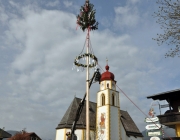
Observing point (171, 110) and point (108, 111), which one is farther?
point (108, 111)

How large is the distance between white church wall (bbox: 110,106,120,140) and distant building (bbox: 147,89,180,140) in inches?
592

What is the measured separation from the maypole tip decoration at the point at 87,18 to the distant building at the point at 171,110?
1472 centimetres

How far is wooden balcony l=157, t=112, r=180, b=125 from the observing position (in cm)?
2320

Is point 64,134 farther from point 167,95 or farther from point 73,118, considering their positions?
point 167,95

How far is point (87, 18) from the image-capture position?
16250 millimetres

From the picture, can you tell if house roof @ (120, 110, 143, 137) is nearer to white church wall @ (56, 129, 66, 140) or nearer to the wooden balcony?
white church wall @ (56, 129, 66, 140)

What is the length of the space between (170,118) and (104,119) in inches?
728

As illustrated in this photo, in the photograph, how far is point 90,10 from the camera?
53.6 ft

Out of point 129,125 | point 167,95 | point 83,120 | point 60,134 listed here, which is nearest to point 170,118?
point 167,95

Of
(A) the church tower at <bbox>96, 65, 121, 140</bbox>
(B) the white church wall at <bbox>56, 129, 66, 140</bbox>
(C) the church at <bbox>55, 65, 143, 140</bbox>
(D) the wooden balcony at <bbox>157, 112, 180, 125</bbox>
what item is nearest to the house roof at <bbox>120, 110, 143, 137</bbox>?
(C) the church at <bbox>55, 65, 143, 140</bbox>

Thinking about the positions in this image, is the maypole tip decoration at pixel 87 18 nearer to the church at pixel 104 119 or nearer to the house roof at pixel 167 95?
the house roof at pixel 167 95

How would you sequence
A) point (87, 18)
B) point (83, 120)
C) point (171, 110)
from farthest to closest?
point (83, 120)
point (171, 110)
point (87, 18)

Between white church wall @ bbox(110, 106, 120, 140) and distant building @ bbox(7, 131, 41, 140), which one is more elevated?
white church wall @ bbox(110, 106, 120, 140)

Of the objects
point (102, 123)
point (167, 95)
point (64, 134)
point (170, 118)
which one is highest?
point (167, 95)
